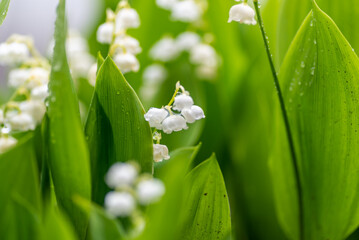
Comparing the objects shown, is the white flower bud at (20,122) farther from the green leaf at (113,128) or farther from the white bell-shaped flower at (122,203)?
the white bell-shaped flower at (122,203)

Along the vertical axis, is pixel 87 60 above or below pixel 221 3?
below

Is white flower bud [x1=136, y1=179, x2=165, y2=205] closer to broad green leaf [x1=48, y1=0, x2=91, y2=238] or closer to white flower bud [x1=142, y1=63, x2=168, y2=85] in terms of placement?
broad green leaf [x1=48, y1=0, x2=91, y2=238]

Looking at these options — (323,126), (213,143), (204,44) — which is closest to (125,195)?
(323,126)

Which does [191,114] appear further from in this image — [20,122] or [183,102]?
[20,122]

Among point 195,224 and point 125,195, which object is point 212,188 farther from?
point 125,195

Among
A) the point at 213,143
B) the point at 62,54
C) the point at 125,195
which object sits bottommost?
the point at 213,143

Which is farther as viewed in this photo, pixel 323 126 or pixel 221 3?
pixel 221 3
